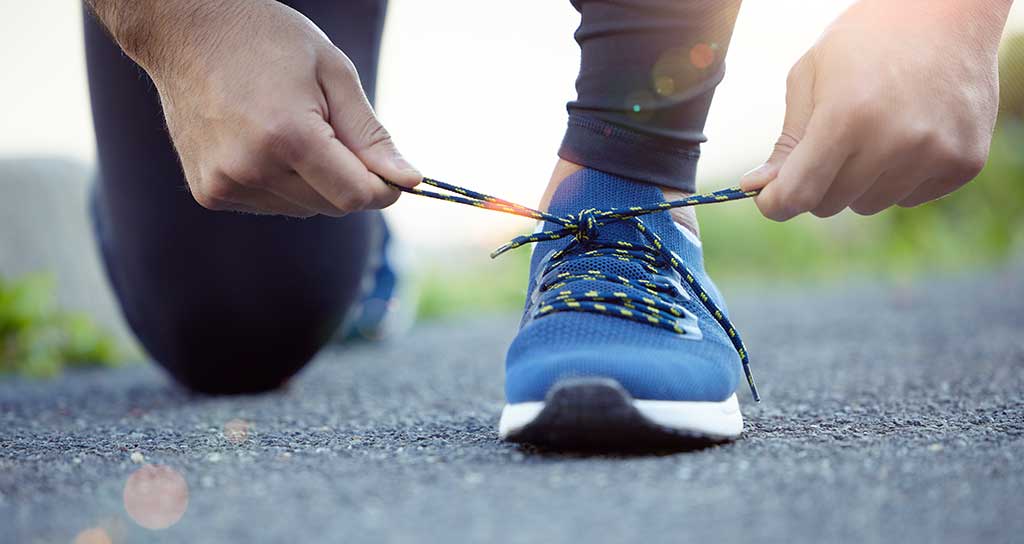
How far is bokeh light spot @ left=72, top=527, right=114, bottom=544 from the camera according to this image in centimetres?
59

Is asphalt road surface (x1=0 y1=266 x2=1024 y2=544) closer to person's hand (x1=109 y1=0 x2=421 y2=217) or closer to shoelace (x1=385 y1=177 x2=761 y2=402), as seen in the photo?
shoelace (x1=385 y1=177 x2=761 y2=402)

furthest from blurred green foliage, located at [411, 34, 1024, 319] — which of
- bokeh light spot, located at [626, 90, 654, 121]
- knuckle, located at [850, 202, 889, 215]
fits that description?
knuckle, located at [850, 202, 889, 215]

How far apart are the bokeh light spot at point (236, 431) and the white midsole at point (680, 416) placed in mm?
328

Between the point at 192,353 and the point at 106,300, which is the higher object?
the point at 106,300

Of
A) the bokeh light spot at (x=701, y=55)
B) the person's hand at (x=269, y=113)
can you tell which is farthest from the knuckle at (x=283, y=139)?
the bokeh light spot at (x=701, y=55)

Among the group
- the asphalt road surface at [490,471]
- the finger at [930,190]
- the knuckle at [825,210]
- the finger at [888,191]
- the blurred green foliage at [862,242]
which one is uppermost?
the blurred green foliage at [862,242]

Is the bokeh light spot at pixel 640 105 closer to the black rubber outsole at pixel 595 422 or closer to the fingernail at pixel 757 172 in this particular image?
the fingernail at pixel 757 172

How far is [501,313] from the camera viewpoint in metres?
4.20

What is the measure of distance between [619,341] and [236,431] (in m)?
0.52

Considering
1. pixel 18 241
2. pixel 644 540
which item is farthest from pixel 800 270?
pixel 644 540

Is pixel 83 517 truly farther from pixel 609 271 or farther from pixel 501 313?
pixel 501 313

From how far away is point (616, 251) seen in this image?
991 mm

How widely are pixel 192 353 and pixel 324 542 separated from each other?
3.50ft

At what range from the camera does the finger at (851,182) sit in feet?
2.69
